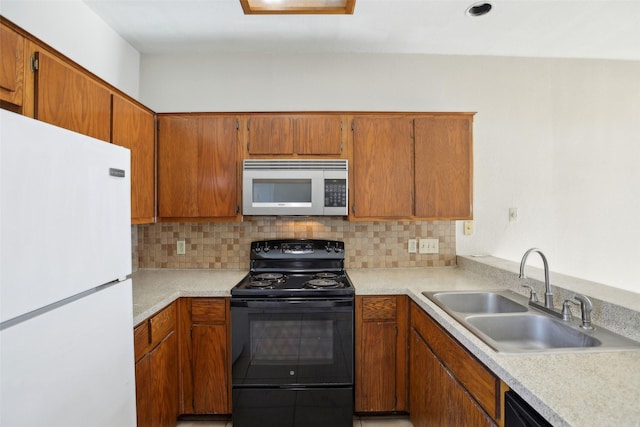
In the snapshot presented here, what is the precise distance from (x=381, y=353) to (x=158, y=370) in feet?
4.27

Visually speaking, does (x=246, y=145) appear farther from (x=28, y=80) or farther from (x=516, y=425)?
(x=516, y=425)

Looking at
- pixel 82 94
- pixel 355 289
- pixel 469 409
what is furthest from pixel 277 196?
pixel 469 409

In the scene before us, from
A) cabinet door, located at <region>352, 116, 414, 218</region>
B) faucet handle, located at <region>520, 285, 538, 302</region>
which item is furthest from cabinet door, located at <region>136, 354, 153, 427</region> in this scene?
faucet handle, located at <region>520, 285, 538, 302</region>

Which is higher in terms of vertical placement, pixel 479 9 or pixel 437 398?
pixel 479 9

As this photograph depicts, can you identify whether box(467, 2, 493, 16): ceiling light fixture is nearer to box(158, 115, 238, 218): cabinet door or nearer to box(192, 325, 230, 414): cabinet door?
box(158, 115, 238, 218): cabinet door

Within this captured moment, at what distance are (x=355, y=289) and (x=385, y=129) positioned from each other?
1.12 meters

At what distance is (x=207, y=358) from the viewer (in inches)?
76.0

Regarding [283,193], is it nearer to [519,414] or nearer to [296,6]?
[296,6]

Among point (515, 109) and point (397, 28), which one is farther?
point (515, 109)

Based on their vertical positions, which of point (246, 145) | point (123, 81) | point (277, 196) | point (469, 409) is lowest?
point (469, 409)

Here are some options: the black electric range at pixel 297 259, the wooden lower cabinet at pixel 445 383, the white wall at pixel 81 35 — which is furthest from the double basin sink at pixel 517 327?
the white wall at pixel 81 35

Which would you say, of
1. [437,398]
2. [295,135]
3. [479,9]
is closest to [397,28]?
[479,9]

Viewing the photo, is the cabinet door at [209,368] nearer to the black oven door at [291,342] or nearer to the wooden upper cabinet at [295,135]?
the black oven door at [291,342]

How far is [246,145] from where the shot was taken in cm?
217
